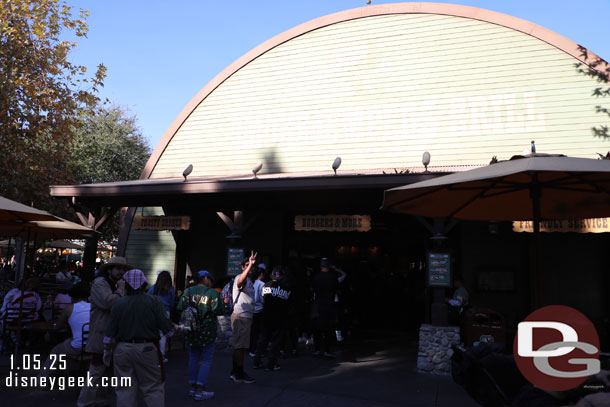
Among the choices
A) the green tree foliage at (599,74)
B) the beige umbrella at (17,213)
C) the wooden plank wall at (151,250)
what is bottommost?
the wooden plank wall at (151,250)

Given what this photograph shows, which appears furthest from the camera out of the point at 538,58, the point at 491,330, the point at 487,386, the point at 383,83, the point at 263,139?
the point at 263,139

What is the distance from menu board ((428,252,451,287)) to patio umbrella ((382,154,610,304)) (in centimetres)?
317

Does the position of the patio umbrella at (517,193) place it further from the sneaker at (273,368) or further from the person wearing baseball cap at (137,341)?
the sneaker at (273,368)

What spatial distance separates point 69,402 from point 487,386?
4.91 m

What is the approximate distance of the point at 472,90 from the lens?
11391 millimetres

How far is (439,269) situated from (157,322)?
5.41m

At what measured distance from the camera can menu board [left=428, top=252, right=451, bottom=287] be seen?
8.41 m

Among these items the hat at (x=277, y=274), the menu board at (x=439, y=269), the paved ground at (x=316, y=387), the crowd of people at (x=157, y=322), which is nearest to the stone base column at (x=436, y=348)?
the paved ground at (x=316, y=387)

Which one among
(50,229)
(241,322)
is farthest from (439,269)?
(50,229)

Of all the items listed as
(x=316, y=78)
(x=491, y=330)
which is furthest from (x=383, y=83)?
(x=491, y=330)

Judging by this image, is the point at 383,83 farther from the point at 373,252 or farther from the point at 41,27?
the point at 41,27

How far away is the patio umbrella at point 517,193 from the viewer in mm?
3758

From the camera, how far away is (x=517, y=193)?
5070 mm
